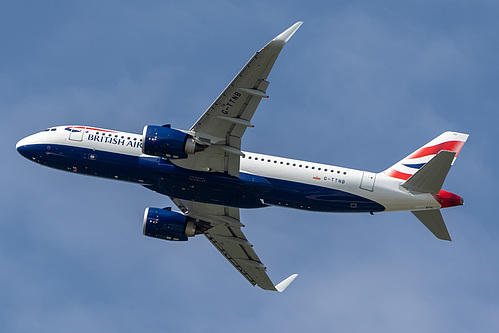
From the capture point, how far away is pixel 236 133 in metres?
60.3

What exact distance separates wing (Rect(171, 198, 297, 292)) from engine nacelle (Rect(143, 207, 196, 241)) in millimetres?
806

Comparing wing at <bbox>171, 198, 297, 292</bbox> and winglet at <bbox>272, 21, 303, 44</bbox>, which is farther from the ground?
winglet at <bbox>272, 21, 303, 44</bbox>

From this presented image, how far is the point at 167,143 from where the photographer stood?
196 feet

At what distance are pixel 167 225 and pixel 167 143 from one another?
11892 mm

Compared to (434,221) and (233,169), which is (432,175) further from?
(233,169)

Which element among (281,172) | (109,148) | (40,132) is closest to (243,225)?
(281,172)

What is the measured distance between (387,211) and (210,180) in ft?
44.3

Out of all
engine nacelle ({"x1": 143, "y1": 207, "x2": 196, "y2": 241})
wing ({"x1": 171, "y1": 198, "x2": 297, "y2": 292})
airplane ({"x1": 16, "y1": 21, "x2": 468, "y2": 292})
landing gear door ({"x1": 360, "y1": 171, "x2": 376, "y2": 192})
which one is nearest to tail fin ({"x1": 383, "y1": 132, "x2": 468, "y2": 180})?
airplane ({"x1": 16, "y1": 21, "x2": 468, "y2": 292})

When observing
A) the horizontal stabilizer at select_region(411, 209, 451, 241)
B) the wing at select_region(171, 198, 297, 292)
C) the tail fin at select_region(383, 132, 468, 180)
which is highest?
the tail fin at select_region(383, 132, 468, 180)

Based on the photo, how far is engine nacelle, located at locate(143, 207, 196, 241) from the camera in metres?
69.8

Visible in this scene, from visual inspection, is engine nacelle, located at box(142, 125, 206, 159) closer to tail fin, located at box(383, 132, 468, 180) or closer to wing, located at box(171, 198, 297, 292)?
wing, located at box(171, 198, 297, 292)

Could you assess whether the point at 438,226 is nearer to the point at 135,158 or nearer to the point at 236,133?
the point at 236,133

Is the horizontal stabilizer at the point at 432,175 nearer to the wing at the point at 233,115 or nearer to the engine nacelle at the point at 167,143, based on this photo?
the wing at the point at 233,115

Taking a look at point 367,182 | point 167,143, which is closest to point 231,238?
point 367,182
